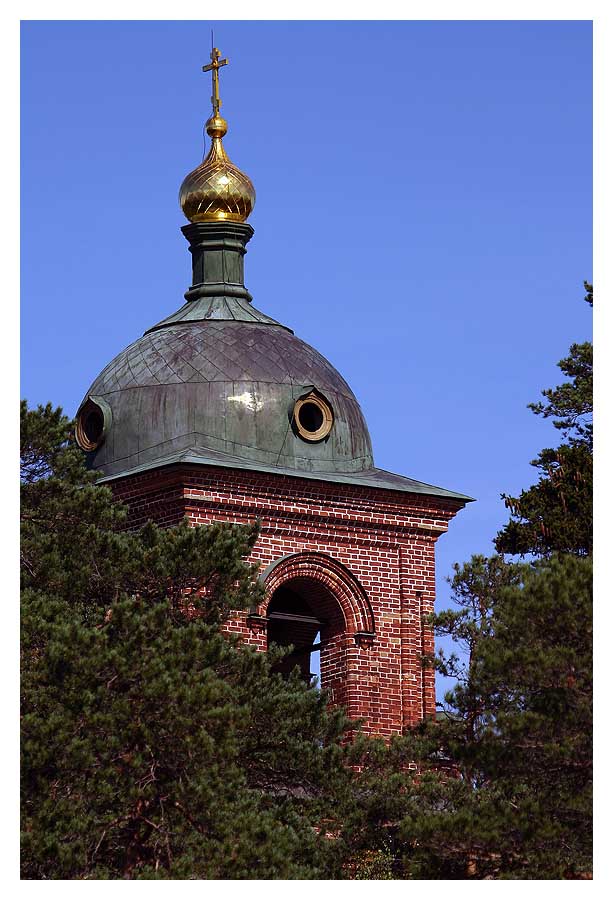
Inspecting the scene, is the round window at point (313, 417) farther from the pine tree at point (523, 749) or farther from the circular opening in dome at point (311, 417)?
the pine tree at point (523, 749)

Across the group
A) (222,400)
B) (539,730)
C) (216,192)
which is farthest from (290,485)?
(539,730)

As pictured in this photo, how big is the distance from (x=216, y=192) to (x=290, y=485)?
5072mm

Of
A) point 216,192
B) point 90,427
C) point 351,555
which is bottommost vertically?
point 351,555

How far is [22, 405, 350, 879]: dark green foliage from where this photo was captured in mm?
23328

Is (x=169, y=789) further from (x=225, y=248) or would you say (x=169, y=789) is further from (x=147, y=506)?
(x=225, y=248)

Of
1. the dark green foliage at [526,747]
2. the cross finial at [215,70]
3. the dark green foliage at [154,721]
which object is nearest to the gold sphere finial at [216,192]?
the cross finial at [215,70]

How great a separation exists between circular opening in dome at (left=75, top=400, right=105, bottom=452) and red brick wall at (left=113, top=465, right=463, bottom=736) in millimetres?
1259

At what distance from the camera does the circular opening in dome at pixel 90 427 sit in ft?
105

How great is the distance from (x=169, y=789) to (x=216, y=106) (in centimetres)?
1342

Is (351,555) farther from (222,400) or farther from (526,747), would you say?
(526,747)

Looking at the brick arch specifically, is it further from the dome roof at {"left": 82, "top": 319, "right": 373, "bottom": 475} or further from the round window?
the round window

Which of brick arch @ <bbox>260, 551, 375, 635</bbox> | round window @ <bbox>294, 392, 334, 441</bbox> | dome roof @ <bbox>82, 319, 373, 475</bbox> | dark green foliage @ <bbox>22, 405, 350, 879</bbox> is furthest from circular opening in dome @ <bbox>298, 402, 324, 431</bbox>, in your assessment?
dark green foliage @ <bbox>22, 405, 350, 879</bbox>

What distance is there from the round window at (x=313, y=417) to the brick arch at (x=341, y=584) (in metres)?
1.65

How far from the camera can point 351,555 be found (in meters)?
31.4
